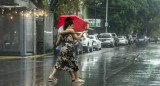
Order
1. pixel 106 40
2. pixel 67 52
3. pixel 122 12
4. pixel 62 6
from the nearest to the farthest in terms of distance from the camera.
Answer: pixel 67 52 → pixel 62 6 → pixel 106 40 → pixel 122 12

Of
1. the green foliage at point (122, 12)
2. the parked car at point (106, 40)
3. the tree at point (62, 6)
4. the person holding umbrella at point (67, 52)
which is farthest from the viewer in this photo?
the green foliage at point (122, 12)

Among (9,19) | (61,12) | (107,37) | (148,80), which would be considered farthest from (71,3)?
(148,80)

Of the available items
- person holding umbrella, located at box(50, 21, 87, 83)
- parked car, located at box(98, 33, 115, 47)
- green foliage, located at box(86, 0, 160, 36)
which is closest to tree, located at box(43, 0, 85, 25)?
parked car, located at box(98, 33, 115, 47)

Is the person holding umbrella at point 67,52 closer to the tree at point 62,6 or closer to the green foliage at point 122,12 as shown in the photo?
the tree at point 62,6

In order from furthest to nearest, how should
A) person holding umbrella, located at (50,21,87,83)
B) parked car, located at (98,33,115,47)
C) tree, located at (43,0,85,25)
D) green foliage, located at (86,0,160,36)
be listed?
green foliage, located at (86,0,160,36) → parked car, located at (98,33,115,47) → tree, located at (43,0,85,25) → person holding umbrella, located at (50,21,87,83)

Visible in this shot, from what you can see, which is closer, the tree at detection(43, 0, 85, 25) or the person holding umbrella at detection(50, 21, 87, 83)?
the person holding umbrella at detection(50, 21, 87, 83)

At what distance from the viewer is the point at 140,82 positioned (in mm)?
11516

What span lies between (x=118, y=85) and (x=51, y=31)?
70.5 feet

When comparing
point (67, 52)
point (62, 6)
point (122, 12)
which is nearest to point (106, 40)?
point (122, 12)

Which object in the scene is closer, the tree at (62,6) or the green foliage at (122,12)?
the tree at (62,6)

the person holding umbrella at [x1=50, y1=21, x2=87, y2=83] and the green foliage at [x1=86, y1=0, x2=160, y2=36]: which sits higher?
the green foliage at [x1=86, y1=0, x2=160, y2=36]

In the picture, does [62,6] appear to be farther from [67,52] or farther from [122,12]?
[122,12]

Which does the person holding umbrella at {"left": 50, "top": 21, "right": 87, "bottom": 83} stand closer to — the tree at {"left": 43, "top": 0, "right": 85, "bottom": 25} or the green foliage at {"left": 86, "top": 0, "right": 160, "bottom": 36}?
the tree at {"left": 43, "top": 0, "right": 85, "bottom": 25}

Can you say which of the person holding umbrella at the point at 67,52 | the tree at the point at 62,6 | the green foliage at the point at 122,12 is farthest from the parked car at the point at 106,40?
the person holding umbrella at the point at 67,52
